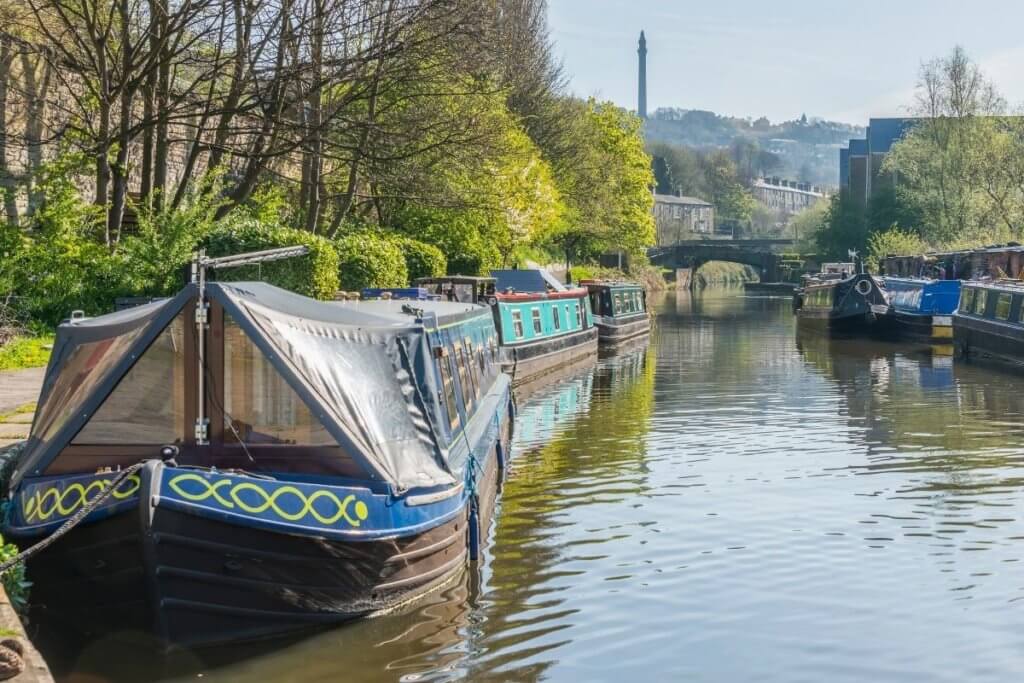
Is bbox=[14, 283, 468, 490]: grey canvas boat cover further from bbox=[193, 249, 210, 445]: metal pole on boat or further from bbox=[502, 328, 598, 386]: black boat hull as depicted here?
bbox=[502, 328, 598, 386]: black boat hull

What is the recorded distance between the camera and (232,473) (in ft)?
28.8

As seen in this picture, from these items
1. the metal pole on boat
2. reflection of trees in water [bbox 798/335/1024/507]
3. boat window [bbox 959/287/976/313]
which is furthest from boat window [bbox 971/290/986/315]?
the metal pole on boat

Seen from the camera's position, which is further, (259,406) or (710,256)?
(710,256)

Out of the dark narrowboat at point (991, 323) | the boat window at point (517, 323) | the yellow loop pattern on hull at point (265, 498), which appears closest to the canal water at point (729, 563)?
the yellow loop pattern on hull at point (265, 498)

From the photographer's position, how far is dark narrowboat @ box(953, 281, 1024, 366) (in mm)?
31859

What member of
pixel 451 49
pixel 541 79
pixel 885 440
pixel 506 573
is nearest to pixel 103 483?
pixel 506 573

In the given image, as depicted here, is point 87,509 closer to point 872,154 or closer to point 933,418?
point 933,418

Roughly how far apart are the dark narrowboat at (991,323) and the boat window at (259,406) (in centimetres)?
2527

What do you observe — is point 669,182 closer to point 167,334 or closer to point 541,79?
point 541,79

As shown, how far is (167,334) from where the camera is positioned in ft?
30.8

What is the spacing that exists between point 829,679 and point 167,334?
4.96 meters

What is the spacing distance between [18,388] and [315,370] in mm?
8852

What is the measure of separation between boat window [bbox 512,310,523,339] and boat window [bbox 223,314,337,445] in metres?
19.0

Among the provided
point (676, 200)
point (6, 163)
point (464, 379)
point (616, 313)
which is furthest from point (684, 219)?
point (464, 379)
